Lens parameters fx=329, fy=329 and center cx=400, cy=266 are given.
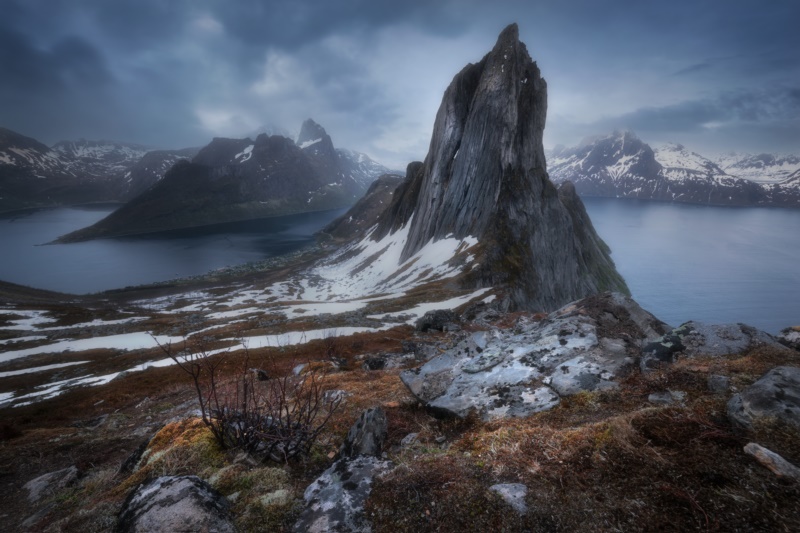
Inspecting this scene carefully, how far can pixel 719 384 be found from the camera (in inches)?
213

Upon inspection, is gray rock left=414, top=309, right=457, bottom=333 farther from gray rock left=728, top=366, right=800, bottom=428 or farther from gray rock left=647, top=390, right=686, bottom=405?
gray rock left=728, top=366, right=800, bottom=428

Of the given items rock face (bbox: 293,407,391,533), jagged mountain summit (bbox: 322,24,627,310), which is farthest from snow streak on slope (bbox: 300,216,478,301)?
rock face (bbox: 293,407,391,533)

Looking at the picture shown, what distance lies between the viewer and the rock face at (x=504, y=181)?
65.9 m

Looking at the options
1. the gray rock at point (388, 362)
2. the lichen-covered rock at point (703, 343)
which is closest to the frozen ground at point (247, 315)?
the gray rock at point (388, 362)

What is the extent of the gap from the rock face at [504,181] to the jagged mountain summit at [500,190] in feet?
0.71

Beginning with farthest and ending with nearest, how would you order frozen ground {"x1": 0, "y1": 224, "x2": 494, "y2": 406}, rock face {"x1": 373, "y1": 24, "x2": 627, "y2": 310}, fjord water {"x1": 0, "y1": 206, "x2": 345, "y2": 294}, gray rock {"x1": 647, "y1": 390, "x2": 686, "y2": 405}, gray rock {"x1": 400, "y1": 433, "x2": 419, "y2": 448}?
fjord water {"x1": 0, "y1": 206, "x2": 345, "y2": 294}, rock face {"x1": 373, "y1": 24, "x2": 627, "y2": 310}, frozen ground {"x1": 0, "y1": 224, "x2": 494, "y2": 406}, gray rock {"x1": 400, "y1": 433, "x2": 419, "y2": 448}, gray rock {"x1": 647, "y1": 390, "x2": 686, "y2": 405}

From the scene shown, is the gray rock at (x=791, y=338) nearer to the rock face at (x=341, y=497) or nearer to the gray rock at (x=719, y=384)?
the gray rock at (x=719, y=384)

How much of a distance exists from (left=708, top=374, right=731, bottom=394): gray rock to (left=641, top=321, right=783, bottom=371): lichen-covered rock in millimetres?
1821

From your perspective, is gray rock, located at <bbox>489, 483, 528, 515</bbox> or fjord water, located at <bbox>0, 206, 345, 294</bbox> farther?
fjord water, located at <bbox>0, 206, 345, 294</bbox>

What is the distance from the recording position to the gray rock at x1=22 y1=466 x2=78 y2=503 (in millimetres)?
7258

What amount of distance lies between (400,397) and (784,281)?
610 feet

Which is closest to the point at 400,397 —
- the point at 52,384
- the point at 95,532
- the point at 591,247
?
the point at 95,532

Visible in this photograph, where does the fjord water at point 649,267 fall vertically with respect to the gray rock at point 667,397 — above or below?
below

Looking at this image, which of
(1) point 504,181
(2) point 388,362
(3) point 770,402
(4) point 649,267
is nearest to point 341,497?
(3) point 770,402
